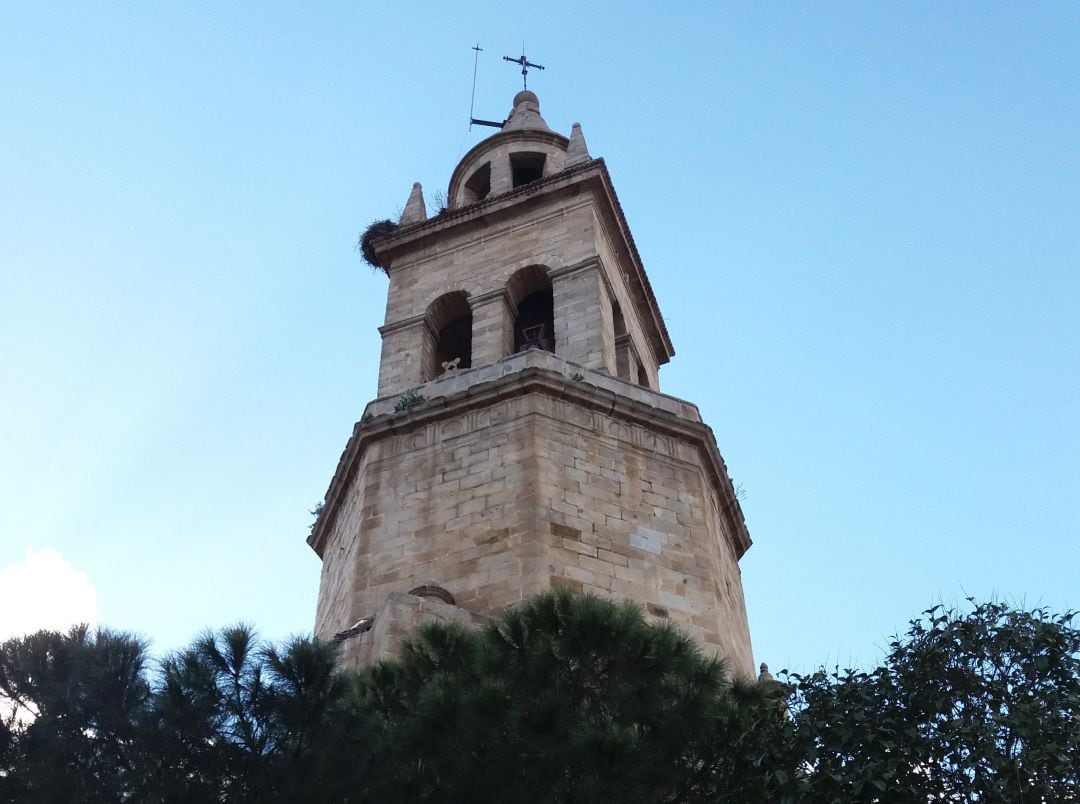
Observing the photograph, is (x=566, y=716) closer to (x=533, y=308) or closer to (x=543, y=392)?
(x=543, y=392)

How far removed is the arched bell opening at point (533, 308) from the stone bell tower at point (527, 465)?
0.12ft

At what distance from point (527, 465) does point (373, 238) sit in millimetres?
8487

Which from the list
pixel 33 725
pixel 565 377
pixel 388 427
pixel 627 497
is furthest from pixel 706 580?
pixel 33 725

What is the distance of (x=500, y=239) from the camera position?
67.1ft

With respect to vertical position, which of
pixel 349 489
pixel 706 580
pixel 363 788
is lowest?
pixel 363 788

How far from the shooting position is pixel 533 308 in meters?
20.7

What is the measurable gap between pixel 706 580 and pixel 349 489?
5.06m

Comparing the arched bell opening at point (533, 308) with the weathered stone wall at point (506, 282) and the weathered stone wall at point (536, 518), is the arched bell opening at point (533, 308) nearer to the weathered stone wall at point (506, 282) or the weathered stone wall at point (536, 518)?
the weathered stone wall at point (506, 282)

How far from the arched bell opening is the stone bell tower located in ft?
0.12

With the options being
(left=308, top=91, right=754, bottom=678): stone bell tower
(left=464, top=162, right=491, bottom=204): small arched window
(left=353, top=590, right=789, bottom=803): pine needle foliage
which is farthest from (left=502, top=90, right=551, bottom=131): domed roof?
(left=353, top=590, right=789, bottom=803): pine needle foliage

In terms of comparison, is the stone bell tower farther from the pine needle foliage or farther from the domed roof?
the domed roof

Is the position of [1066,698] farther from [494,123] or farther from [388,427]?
[494,123]

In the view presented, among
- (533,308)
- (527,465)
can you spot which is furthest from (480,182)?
(527,465)

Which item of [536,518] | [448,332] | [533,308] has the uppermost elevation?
[533,308]
